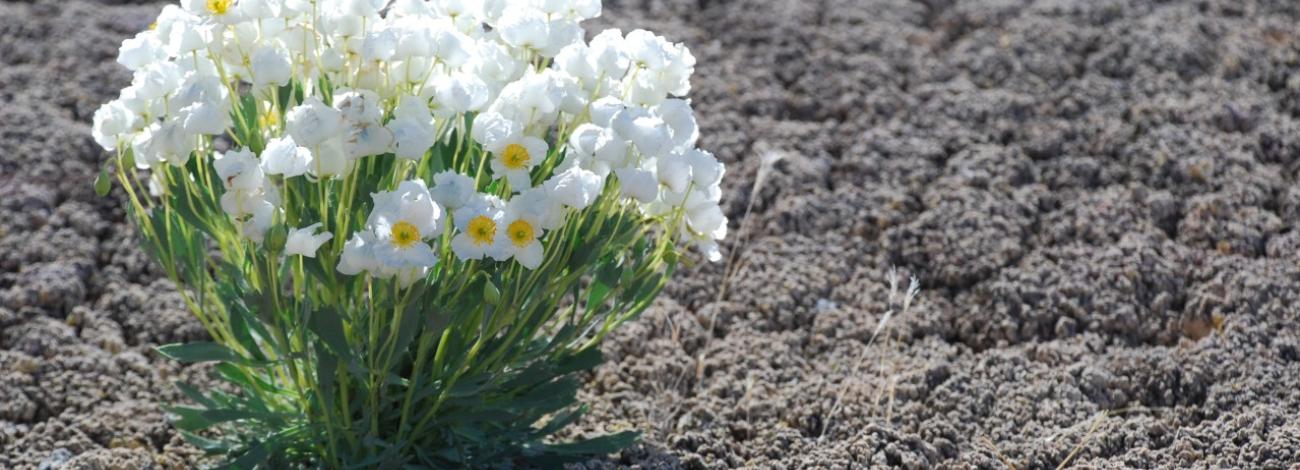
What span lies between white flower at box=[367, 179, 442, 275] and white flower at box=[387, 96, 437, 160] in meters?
0.05

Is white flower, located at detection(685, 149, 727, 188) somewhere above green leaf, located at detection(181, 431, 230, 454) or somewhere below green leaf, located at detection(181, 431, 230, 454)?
above

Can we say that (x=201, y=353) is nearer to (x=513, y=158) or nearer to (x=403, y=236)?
(x=403, y=236)

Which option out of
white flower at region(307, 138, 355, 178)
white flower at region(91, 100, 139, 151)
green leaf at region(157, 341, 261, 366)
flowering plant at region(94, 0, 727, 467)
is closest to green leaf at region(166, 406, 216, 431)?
flowering plant at region(94, 0, 727, 467)


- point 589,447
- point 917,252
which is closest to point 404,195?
point 589,447

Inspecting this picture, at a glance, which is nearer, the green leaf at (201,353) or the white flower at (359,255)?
the white flower at (359,255)

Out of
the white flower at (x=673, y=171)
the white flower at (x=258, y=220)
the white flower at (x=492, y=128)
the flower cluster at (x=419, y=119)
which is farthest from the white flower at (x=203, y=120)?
the white flower at (x=673, y=171)

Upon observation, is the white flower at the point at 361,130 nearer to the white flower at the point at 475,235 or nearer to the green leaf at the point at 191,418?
the white flower at the point at 475,235

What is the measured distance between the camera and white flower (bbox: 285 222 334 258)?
6.44 feet

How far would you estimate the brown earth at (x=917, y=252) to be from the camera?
2727 millimetres

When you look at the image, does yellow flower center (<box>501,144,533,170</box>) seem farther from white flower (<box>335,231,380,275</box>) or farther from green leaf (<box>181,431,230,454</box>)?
green leaf (<box>181,431,230,454</box>)

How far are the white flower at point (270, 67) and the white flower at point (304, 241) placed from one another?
23 centimetres

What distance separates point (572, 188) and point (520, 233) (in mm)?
94

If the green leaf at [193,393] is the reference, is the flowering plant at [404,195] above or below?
above

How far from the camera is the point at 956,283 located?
3.17 meters
